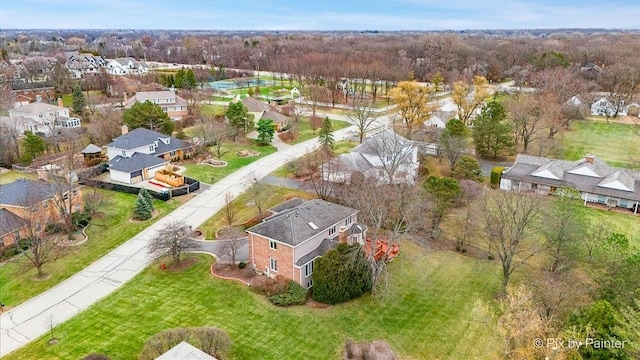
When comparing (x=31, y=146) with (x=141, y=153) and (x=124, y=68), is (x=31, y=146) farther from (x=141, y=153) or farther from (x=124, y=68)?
(x=124, y=68)

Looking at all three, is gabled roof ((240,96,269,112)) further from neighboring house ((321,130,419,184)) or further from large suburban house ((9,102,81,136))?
neighboring house ((321,130,419,184))

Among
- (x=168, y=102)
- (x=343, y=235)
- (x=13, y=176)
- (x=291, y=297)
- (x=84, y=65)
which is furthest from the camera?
(x=84, y=65)

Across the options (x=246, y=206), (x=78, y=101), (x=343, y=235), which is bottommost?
(x=246, y=206)

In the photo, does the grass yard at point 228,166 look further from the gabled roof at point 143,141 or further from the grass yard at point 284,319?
the grass yard at point 284,319

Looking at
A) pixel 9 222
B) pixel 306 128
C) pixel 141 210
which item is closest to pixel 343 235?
pixel 141 210

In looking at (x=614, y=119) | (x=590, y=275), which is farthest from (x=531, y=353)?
(x=614, y=119)

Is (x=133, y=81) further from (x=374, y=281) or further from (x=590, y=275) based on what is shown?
(x=590, y=275)

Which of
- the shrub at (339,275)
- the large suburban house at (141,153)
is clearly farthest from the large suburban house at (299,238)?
the large suburban house at (141,153)
